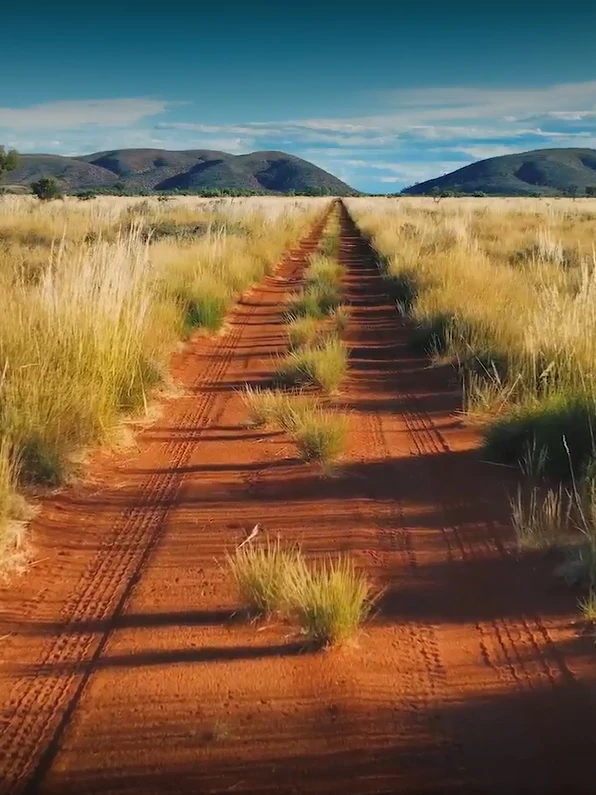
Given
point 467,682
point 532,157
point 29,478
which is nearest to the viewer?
point 467,682

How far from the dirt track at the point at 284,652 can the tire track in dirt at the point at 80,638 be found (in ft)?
0.03

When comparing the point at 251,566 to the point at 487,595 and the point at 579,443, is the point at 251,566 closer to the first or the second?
the point at 487,595

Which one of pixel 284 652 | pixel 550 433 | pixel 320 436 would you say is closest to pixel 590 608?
pixel 284 652

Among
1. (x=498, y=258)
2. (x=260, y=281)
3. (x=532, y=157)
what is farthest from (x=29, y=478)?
(x=532, y=157)

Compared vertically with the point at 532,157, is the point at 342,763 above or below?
below

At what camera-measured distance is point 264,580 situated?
12.7 feet

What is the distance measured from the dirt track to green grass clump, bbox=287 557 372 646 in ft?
0.30

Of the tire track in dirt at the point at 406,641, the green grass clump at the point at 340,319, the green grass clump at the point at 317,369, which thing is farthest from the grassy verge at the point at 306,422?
the green grass clump at the point at 340,319

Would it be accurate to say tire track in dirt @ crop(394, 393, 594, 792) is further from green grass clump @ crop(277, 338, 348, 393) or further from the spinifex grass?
green grass clump @ crop(277, 338, 348, 393)

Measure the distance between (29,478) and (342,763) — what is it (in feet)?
10.9

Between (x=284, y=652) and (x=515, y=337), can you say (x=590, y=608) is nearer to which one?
(x=284, y=652)

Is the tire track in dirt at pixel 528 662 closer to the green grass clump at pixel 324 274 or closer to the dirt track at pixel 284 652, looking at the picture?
the dirt track at pixel 284 652

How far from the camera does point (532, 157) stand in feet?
646

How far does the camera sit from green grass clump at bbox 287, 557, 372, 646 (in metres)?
3.60
